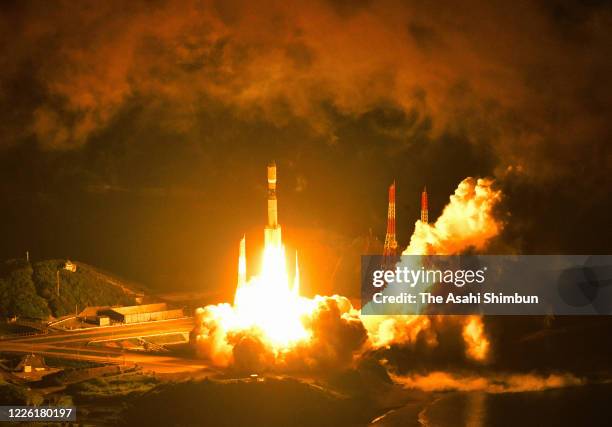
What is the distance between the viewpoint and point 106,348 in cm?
6338

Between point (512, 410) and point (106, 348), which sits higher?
point (106, 348)

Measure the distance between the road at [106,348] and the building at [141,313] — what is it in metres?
0.81

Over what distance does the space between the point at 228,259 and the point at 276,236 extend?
18046mm

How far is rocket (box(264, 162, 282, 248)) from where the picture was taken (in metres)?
63.1

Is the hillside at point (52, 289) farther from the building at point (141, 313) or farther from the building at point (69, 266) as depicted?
Result: the building at point (141, 313)

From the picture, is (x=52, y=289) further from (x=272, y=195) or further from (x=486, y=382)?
(x=486, y=382)

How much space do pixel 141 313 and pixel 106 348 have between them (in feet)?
25.3

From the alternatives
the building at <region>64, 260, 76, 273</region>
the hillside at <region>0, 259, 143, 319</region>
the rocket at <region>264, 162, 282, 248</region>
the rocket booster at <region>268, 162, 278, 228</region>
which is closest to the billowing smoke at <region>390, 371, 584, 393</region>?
the rocket at <region>264, 162, 282, 248</region>

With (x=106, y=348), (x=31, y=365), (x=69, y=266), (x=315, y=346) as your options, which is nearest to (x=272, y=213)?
(x=315, y=346)

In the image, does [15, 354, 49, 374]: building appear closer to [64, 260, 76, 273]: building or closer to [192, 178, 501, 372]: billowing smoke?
[192, 178, 501, 372]: billowing smoke

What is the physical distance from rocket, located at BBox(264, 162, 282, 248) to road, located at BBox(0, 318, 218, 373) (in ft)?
24.9

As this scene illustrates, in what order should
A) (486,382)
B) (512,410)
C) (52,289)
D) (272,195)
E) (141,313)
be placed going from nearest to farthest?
(512,410), (486,382), (272,195), (141,313), (52,289)

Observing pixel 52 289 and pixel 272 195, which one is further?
pixel 52 289

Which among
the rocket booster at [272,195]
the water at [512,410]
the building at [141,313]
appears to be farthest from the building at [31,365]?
the water at [512,410]
